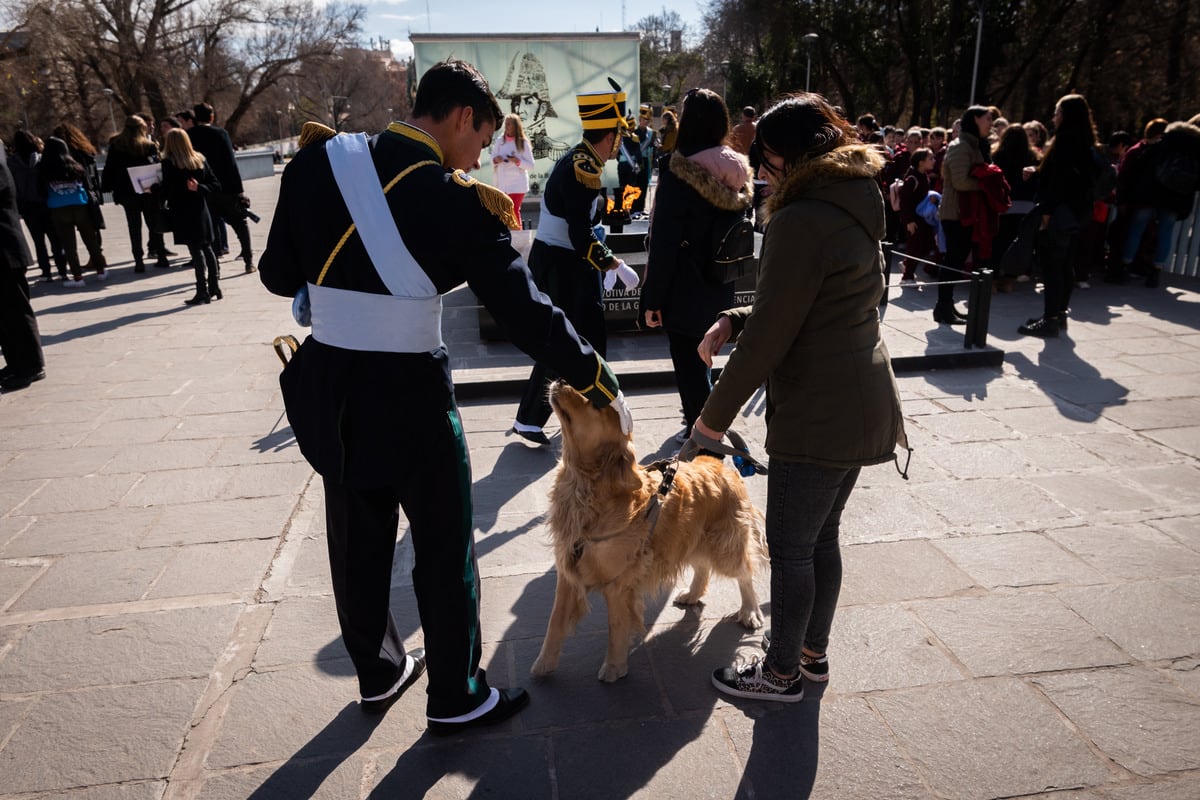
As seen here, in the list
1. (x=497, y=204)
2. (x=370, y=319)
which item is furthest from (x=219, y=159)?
(x=497, y=204)

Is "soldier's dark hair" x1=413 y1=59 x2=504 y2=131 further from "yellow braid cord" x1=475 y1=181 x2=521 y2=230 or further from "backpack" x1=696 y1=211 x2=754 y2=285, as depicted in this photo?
"backpack" x1=696 y1=211 x2=754 y2=285


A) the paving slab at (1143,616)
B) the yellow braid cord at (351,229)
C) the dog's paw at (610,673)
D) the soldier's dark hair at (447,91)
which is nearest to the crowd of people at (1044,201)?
the paving slab at (1143,616)

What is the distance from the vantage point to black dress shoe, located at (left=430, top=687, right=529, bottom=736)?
2.82 m

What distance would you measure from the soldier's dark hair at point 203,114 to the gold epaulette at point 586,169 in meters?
9.08

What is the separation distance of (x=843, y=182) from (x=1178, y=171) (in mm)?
10016

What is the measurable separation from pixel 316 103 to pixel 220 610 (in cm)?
7527

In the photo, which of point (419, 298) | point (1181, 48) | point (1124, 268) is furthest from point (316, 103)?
point (419, 298)

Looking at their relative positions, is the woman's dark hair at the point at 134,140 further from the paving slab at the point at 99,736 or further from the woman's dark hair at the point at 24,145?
the paving slab at the point at 99,736

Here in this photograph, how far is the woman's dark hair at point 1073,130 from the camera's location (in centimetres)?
774

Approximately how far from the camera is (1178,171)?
32.0ft

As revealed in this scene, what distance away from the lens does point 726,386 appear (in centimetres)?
253

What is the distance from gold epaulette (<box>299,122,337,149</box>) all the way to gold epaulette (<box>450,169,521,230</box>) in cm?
47

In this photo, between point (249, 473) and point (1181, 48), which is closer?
point (249, 473)

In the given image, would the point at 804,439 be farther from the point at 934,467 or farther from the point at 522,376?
the point at 522,376
